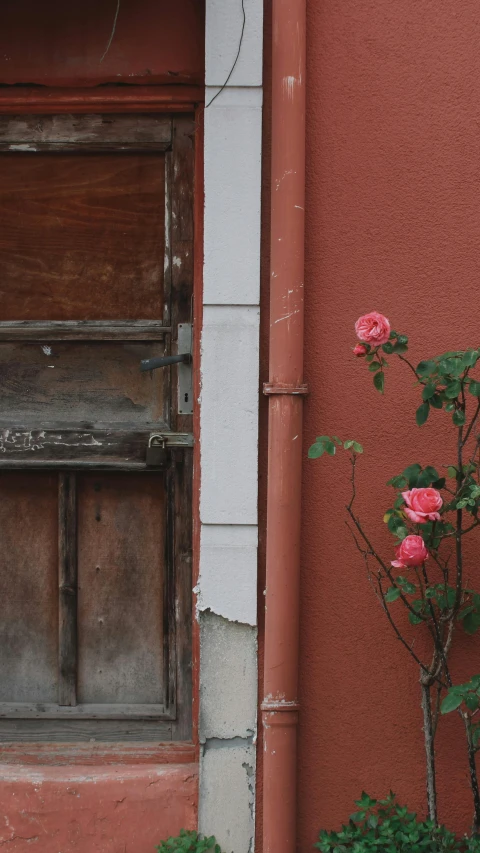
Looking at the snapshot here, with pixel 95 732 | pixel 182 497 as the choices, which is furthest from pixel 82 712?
pixel 182 497

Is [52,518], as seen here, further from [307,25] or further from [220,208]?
[307,25]

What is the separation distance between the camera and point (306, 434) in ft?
7.57

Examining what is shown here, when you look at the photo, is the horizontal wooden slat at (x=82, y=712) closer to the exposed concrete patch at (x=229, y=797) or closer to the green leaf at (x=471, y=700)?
the exposed concrete patch at (x=229, y=797)

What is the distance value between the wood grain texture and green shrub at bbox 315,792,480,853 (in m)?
1.59

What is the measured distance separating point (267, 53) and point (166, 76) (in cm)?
30

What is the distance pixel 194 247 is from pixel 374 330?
0.74 meters

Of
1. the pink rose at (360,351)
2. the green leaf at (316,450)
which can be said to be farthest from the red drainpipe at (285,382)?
the pink rose at (360,351)

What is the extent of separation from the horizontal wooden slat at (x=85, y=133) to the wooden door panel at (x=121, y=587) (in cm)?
103

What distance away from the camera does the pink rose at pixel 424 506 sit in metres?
1.98

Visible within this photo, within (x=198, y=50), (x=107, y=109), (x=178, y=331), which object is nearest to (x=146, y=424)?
(x=178, y=331)

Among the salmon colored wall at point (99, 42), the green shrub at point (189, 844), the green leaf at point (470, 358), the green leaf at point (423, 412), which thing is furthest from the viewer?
the salmon colored wall at point (99, 42)

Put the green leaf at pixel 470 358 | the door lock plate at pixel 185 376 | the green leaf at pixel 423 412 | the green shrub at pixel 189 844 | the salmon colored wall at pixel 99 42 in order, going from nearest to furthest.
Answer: the green leaf at pixel 470 358 → the green leaf at pixel 423 412 → the green shrub at pixel 189 844 → the salmon colored wall at pixel 99 42 → the door lock plate at pixel 185 376

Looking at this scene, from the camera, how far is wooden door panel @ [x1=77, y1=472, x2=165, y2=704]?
251 cm

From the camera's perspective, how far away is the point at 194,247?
247 cm
